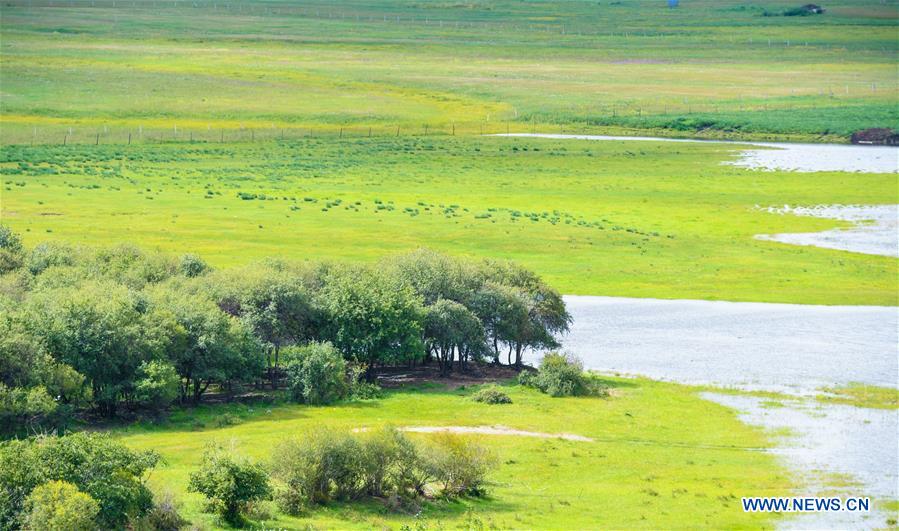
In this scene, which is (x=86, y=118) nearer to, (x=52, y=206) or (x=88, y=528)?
(x=52, y=206)

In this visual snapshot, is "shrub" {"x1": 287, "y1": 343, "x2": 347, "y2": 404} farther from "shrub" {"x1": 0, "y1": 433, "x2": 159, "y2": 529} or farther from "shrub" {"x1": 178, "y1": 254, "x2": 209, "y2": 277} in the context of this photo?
"shrub" {"x1": 0, "y1": 433, "x2": 159, "y2": 529}

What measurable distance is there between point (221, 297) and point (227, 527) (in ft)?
78.1

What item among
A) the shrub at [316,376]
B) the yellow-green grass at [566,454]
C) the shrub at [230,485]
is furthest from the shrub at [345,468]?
the shrub at [316,376]

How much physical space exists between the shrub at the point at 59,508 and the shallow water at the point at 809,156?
104 m

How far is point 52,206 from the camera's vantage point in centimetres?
10175

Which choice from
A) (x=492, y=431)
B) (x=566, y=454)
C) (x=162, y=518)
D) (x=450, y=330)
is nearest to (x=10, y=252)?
(x=450, y=330)

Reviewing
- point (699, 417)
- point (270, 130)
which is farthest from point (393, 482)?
point (270, 130)

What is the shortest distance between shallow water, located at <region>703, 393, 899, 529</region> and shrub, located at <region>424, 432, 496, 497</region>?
935 cm

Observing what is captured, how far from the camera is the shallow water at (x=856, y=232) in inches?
3752

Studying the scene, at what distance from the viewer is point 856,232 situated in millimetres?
100625

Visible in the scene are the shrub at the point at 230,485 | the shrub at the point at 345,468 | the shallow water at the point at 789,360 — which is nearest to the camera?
the shrub at the point at 230,485

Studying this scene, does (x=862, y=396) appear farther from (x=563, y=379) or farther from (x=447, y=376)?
(x=447, y=376)

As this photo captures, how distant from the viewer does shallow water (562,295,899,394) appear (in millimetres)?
63500

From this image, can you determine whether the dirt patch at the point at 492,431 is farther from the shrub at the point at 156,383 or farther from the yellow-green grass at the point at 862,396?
the yellow-green grass at the point at 862,396
